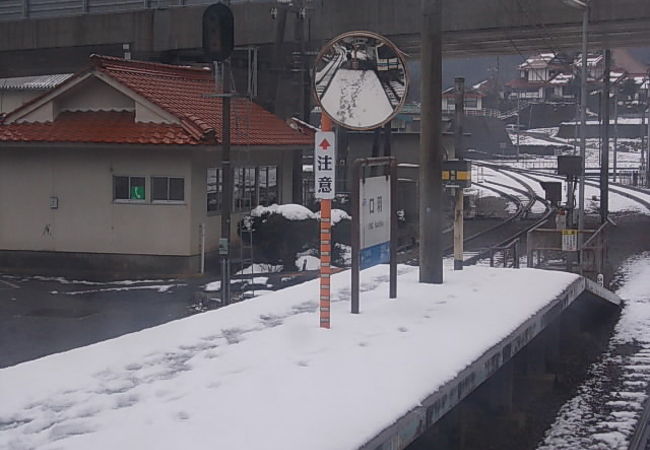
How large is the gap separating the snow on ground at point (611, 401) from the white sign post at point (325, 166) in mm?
3074

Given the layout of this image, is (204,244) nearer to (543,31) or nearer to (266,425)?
(543,31)

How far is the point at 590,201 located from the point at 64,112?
907 inches

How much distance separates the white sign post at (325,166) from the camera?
27.2ft

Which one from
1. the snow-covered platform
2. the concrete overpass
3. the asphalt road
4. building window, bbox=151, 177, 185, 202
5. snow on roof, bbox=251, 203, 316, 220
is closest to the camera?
the snow-covered platform

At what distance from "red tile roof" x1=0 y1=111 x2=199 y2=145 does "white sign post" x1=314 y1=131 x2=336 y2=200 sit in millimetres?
10726

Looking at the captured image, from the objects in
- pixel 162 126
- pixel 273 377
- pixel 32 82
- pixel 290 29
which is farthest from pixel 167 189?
pixel 32 82

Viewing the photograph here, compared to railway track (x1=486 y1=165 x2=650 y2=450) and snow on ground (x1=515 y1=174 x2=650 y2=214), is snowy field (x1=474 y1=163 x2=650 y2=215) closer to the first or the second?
snow on ground (x1=515 y1=174 x2=650 y2=214)

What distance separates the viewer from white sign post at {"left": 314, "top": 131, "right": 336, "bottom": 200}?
828 cm

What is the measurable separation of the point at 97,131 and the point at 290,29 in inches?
378

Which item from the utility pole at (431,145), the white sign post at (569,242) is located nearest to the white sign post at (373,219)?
the utility pole at (431,145)

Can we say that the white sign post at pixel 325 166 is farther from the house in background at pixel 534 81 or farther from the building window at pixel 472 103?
the house in background at pixel 534 81

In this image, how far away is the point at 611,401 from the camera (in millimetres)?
10102

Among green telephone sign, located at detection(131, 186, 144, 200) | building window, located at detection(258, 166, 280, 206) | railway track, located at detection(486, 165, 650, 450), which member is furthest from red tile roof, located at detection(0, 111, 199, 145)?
railway track, located at detection(486, 165, 650, 450)

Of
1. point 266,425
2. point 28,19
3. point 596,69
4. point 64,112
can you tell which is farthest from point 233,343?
point 596,69
